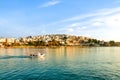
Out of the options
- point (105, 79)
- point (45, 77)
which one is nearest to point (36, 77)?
point (45, 77)

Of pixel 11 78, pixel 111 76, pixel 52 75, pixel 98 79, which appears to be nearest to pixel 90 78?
pixel 98 79

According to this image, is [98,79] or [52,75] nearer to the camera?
[98,79]

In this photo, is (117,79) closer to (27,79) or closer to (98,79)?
(98,79)

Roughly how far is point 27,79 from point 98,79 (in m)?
14.3

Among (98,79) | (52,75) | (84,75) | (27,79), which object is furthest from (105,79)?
(27,79)

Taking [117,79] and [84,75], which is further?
[84,75]

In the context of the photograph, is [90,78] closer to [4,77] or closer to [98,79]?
[98,79]

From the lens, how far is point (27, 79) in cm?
4416

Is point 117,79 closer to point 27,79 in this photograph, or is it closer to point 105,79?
point 105,79

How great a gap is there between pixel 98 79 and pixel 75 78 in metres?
4.68

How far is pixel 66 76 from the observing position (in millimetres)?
47094

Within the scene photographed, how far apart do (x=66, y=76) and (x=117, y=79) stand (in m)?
10.7

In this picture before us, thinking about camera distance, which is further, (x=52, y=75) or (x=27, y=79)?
(x=52, y=75)

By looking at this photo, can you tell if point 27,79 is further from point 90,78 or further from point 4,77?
point 90,78
